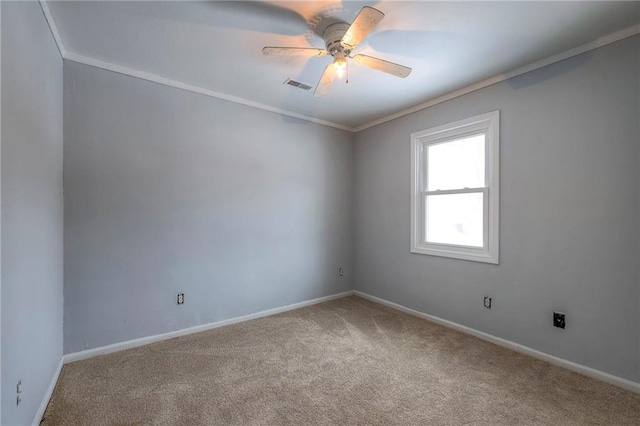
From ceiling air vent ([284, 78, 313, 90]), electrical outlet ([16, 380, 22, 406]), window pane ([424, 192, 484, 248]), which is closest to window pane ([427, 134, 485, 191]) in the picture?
window pane ([424, 192, 484, 248])

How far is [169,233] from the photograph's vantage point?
9.18ft

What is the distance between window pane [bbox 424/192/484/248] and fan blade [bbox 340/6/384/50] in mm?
2045

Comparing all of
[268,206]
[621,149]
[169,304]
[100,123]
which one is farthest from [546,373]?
[100,123]

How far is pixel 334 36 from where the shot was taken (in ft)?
6.47

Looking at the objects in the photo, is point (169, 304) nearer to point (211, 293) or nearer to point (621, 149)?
point (211, 293)

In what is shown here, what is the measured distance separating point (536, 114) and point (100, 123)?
383 cm

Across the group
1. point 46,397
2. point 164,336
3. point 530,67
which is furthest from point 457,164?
point 46,397

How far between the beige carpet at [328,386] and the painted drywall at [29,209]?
0.43 m

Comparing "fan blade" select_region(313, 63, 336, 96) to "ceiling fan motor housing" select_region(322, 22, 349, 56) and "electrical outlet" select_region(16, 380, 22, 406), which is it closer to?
"ceiling fan motor housing" select_region(322, 22, 349, 56)

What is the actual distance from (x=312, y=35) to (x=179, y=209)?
6.66 ft

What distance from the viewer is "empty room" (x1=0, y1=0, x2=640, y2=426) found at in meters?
1.77

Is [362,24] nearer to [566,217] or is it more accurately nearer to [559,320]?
[566,217]

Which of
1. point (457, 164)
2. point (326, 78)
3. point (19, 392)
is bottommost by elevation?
point (19, 392)

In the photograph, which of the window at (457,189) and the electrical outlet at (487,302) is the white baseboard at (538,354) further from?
the window at (457,189)
